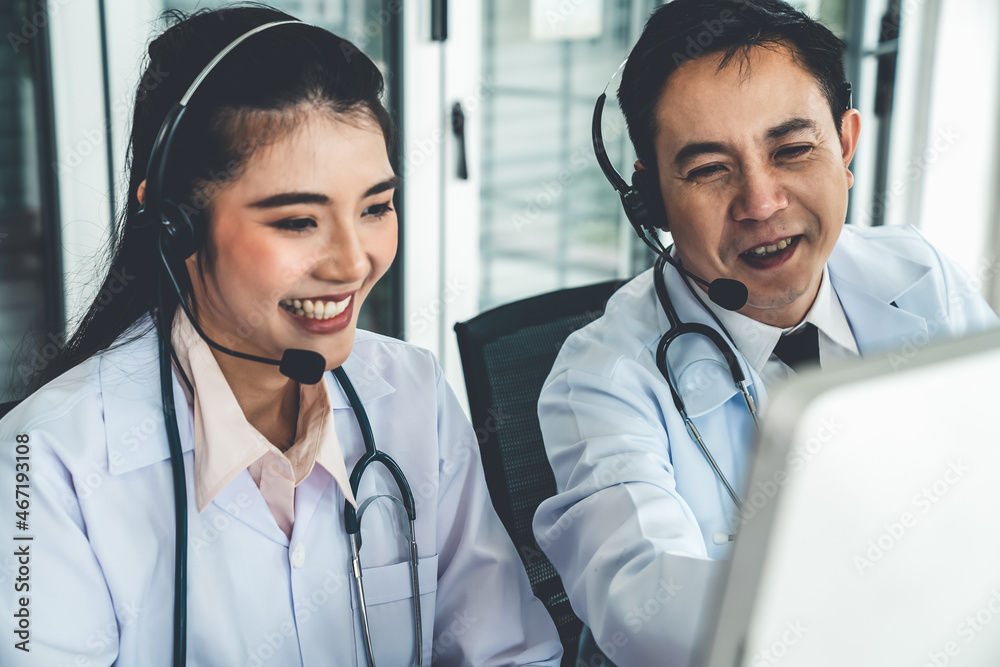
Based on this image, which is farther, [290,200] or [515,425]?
[515,425]

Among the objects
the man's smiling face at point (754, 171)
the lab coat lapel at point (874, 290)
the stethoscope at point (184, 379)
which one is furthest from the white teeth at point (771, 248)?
the stethoscope at point (184, 379)

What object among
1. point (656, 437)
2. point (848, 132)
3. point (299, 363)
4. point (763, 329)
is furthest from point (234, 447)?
point (848, 132)

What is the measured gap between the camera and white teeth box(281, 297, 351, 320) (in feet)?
3.09

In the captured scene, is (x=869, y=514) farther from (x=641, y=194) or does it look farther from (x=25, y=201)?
(x=25, y=201)

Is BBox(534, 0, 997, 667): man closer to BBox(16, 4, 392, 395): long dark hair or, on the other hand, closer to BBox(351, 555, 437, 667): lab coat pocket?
BBox(351, 555, 437, 667): lab coat pocket

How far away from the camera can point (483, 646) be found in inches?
40.4

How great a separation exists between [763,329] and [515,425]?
395 millimetres

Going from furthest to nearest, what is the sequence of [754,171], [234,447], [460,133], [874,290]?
[460,133], [874,290], [754,171], [234,447]

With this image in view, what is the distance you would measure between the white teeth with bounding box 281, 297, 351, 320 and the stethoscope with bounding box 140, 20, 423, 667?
53 millimetres

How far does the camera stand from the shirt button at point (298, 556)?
0.96m

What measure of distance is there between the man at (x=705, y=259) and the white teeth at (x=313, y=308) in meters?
0.38

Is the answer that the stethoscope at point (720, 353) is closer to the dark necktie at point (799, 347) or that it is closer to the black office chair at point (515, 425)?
the dark necktie at point (799, 347)

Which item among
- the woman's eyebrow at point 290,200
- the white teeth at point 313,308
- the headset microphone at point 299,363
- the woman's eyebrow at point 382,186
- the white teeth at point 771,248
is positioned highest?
the woman's eyebrow at point 382,186

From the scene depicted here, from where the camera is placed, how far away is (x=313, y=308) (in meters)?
0.95
